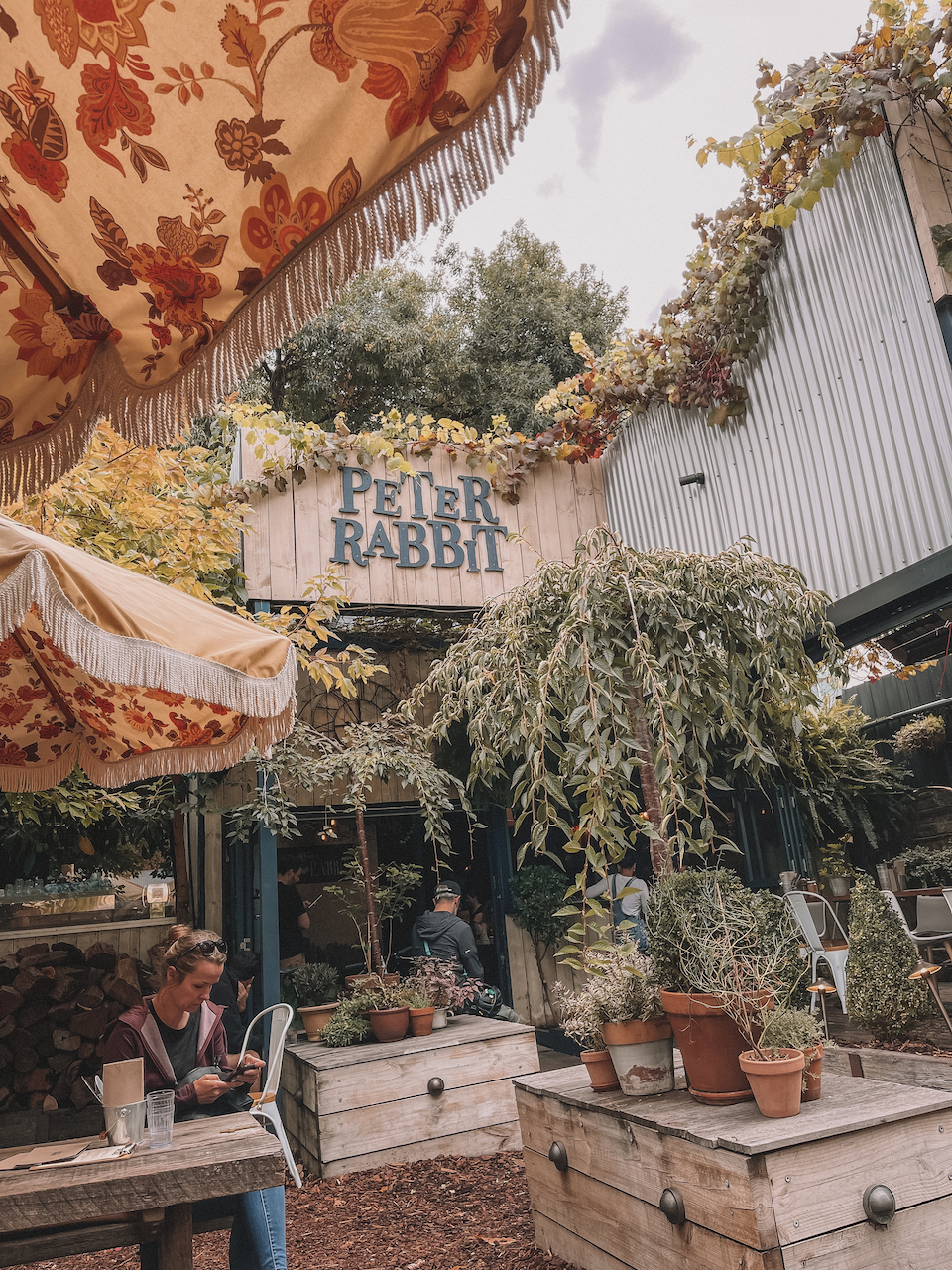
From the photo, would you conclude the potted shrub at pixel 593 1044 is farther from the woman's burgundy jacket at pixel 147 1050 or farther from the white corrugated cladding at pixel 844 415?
the white corrugated cladding at pixel 844 415

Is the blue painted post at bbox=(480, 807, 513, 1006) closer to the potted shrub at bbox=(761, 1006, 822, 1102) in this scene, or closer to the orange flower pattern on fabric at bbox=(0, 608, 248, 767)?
the orange flower pattern on fabric at bbox=(0, 608, 248, 767)

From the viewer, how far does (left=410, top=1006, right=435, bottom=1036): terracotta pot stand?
552 centimetres

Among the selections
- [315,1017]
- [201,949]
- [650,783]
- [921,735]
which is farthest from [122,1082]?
[921,735]

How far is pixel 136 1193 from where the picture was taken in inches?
87.3

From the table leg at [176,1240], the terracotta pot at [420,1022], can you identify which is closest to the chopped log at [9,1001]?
the terracotta pot at [420,1022]

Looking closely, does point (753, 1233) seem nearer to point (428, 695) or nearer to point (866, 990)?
point (866, 990)

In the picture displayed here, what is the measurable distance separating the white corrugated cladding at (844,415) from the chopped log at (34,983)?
5.82 m

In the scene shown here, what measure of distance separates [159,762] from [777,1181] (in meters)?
2.67

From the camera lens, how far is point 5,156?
1.50m

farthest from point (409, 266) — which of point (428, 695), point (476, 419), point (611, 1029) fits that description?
point (611, 1029)

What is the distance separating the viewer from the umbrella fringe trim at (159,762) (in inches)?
138

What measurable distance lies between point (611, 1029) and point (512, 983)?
608 cm

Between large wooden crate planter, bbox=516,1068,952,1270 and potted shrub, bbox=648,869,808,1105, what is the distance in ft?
0.41

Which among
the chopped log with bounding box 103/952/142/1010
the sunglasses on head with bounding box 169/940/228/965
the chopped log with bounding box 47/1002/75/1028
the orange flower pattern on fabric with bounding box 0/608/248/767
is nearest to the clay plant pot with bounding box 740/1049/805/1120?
the sunglasses on head with bounding box 169/940/228/965
